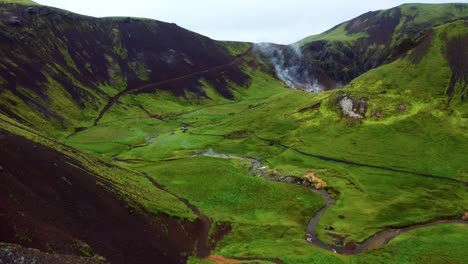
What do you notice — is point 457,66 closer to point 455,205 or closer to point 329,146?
point 329,146

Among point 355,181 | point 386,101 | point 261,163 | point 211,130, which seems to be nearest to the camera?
point 355,181

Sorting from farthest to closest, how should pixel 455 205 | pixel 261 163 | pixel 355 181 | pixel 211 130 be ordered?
1. pixel 211 130
2. pixel 261 163
3. pixel 355 181
4. pixel 455 205

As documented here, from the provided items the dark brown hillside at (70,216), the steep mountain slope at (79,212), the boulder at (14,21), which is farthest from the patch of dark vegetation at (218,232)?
the boulder at (14,21)

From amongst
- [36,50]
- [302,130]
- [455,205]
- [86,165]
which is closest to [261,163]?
[302,130]

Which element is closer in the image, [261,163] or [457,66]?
[261,163]

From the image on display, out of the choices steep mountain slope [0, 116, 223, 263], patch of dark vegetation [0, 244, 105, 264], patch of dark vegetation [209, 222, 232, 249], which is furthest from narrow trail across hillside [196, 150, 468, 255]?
patch of dark vegetation [0, 244, 105, 264]

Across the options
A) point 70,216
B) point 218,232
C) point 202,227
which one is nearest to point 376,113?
point 218,232
